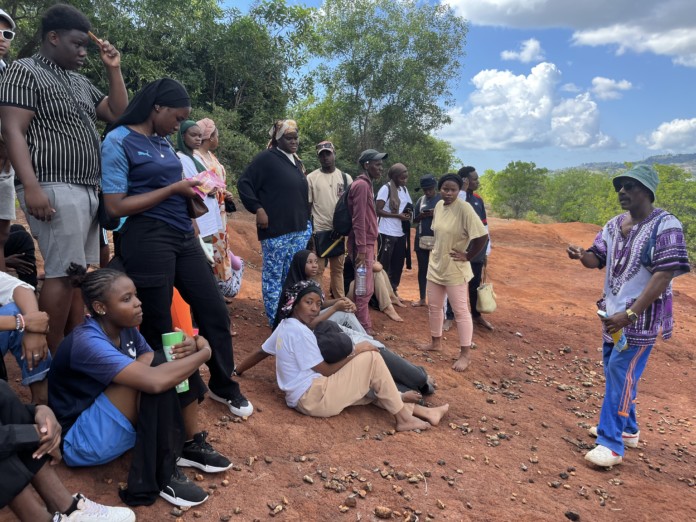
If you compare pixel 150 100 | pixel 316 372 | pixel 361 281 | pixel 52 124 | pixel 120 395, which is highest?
pixel 150 100

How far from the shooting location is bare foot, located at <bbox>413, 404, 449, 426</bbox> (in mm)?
4004

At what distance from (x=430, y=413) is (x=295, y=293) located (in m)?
1.39

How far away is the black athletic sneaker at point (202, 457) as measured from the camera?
2850 millimetres

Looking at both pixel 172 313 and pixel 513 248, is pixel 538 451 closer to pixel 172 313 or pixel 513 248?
pixel 172 313

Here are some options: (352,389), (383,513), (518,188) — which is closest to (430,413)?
(352,389)

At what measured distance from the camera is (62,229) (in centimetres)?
288

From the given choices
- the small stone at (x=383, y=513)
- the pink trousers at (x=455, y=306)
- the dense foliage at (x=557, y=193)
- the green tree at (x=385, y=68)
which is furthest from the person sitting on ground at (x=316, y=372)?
the dense foliage at (x=557, y=193)

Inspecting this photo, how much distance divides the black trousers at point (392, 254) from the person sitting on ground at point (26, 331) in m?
4.66

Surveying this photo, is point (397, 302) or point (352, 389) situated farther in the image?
point (397, 302)

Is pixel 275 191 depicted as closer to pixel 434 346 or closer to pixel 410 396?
pixel 410 396

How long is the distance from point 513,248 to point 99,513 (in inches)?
655

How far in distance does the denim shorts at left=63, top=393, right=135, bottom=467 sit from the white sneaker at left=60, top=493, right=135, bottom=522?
11.7 inches

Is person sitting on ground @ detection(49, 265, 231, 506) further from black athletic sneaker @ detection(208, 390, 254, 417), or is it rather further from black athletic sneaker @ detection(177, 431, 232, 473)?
black athletic sneaker @ detection(208, 390, 254, 417)

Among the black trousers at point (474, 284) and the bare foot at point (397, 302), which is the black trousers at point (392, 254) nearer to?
the bare foot at point (397, 302)
